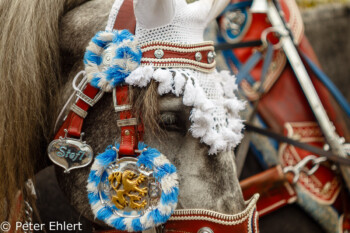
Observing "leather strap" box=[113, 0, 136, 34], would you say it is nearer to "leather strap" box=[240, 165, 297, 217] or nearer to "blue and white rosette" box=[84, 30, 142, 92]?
"blue and white rosette" box=[84, 30, 142, 92]

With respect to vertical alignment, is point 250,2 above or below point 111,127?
above

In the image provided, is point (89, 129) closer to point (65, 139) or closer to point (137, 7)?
point (65, 139)

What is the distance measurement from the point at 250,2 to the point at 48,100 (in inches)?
38.8

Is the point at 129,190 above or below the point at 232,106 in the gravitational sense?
below

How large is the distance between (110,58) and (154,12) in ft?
0.57

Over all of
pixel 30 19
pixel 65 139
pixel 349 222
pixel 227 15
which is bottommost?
pixel 349 222

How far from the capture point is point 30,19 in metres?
1.14

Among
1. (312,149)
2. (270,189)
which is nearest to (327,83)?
(312,149)

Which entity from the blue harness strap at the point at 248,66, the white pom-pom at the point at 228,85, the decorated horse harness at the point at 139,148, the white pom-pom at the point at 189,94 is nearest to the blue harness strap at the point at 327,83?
the blue harness strap at the point at 248,66

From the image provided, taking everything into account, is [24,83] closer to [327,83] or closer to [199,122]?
[199,122]

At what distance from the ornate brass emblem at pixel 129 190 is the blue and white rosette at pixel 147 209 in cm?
3

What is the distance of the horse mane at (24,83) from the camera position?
1.11 meters

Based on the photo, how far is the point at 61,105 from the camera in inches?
46.6

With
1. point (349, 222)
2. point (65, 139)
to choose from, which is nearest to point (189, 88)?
point (65, 139)
